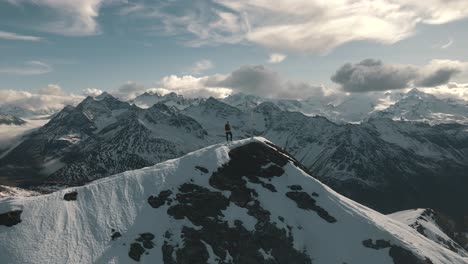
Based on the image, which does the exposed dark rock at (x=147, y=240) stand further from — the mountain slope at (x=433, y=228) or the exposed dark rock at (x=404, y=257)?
the mountain slope at (x=433, y=228)

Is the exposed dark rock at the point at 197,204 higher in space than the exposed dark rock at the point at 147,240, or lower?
higher

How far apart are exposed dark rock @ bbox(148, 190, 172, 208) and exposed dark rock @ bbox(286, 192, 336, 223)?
96.1ft

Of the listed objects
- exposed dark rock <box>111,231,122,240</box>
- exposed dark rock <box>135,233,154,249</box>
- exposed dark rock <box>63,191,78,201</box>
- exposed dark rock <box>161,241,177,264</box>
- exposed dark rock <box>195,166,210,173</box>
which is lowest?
exposed dark rock <box>161,241,177,264</box>

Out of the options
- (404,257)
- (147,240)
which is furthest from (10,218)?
(404,257)

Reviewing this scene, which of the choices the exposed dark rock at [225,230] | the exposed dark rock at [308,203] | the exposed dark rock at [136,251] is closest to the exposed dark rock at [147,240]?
the exposed dark rock at [136,251]

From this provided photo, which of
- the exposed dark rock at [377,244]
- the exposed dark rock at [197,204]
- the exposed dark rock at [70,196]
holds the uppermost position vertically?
the exposed dark rock at [70,196]

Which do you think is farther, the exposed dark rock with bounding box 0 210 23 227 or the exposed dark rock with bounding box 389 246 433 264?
the exposed dark rock with bounding box 389 246 433 264

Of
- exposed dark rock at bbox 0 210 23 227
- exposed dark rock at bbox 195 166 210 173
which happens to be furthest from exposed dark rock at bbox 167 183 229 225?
exposed dark rock at bbox 0 210 23 227

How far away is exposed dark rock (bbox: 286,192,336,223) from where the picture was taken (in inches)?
3841

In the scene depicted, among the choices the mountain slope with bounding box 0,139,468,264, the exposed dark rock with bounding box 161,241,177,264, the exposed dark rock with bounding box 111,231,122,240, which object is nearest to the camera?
the mountain slope with bounding box 0,139,468,264

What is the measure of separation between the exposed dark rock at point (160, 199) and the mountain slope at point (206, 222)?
21cm

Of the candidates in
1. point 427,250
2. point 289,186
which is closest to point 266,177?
point 289,186

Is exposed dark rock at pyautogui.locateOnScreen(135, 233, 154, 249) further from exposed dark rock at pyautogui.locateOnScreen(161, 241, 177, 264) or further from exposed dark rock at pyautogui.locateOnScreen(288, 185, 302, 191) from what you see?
exposed dark rock at pyautogui.locateOnScreen(288, 185, 302, 191)

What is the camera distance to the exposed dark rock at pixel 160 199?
289 ft
